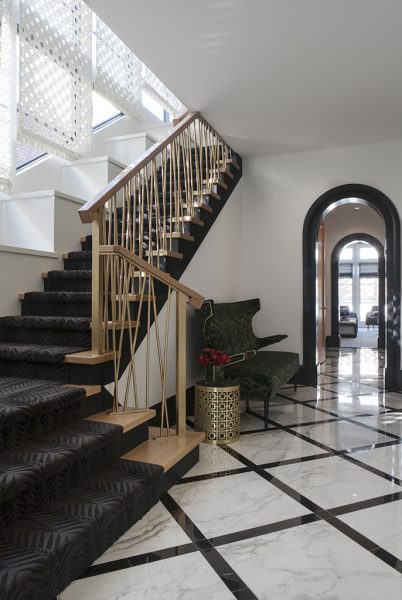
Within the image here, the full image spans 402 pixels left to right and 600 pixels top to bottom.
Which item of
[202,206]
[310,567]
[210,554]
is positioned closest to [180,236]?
[202,206]

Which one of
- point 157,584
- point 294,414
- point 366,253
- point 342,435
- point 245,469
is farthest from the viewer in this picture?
point 366,253

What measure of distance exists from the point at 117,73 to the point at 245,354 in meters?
3.72

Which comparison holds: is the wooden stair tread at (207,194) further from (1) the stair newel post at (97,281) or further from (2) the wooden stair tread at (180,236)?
(1) the stair newel post at (97,281)

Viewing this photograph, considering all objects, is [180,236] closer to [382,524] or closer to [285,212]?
[285,212]

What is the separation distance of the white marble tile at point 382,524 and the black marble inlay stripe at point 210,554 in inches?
25.7

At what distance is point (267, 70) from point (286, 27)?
52 centimetres

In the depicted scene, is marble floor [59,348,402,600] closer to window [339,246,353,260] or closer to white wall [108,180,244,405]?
white wall [108,180,244,405]

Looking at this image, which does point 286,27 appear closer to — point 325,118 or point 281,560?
point 325,118

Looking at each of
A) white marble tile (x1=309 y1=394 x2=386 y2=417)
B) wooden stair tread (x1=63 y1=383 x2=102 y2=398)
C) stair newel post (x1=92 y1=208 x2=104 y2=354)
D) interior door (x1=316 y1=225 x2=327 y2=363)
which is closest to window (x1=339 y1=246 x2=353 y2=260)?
interior door (x1=316 y1=225 x2=327 y2=363)

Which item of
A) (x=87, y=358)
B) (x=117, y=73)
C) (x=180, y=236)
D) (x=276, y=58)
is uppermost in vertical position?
(x=117, y=73)

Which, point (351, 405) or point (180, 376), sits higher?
point (180, 376)

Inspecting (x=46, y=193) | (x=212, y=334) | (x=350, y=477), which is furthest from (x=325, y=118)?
(x=350, y=477)

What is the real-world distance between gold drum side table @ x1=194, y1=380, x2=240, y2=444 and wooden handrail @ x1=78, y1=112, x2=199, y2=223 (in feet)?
4.78

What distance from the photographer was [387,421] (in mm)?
3789
